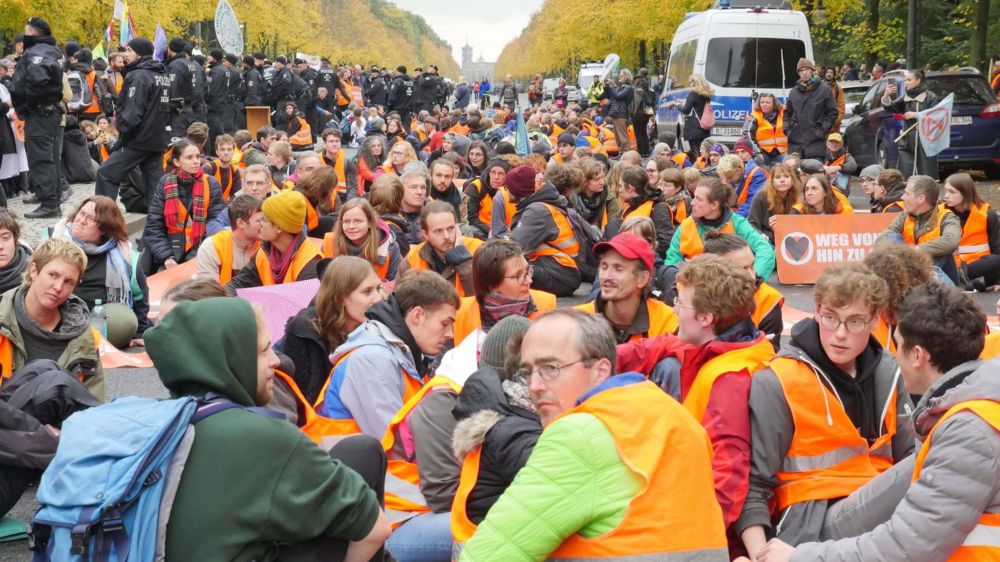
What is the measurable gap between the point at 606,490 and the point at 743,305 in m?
1.59

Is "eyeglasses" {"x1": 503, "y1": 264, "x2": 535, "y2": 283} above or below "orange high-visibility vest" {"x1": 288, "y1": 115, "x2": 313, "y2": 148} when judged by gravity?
above

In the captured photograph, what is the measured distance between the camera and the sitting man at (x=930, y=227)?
9695mm

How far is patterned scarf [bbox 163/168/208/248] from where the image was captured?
10.5 metres

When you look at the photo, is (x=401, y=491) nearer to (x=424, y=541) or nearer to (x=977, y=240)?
(x=424, y=541)

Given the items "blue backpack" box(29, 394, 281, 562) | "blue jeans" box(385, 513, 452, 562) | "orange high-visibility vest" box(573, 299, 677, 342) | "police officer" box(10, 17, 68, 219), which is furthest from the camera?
"police officer" box(10, 17, 68, 219)

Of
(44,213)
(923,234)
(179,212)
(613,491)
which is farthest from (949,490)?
(44,213)

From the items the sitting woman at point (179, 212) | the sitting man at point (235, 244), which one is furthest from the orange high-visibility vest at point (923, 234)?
the sitting woman at point (179, 212)

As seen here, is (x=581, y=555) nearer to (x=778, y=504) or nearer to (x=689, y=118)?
(x=778, y=504)

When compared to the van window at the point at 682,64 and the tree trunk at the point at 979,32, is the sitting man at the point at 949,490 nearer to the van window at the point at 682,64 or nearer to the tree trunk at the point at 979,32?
the van window at the point at 682,64

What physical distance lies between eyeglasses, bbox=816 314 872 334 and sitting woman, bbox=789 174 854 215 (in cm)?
828

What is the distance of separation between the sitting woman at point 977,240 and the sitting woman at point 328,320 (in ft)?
21.3

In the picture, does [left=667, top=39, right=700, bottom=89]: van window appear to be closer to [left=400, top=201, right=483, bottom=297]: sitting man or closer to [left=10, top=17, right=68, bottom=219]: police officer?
[left=10, top=17, right=68, bottom=219]: police officer

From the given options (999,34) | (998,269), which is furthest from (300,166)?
(999,34)

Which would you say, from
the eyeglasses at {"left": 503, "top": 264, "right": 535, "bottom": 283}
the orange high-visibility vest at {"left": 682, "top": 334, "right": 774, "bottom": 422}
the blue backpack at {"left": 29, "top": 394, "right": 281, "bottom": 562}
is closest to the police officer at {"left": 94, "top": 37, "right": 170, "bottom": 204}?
the eyeglasses at {"left": 503, "top": 264, "right": 535, "bottom": 283}
